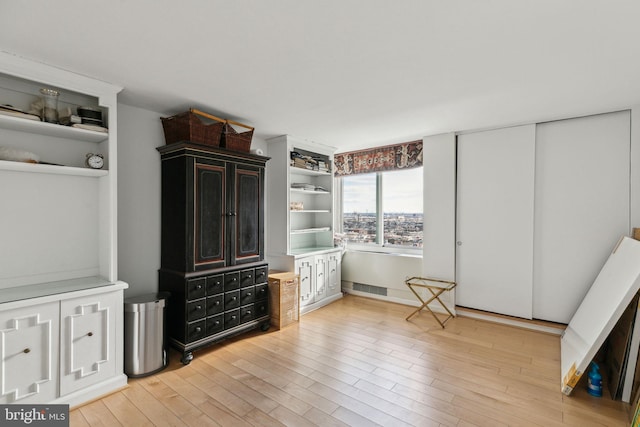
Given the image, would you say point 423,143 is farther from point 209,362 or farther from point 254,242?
point 209,362

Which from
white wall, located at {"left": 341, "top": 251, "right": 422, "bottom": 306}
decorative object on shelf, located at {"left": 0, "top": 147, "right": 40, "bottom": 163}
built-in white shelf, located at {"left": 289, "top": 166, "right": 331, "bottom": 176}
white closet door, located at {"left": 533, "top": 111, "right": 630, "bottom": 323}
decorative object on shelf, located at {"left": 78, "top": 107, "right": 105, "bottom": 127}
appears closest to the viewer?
decorative object on shelf, located at {"left": 0, "top": 147, "right": 40, "bottom": 163}

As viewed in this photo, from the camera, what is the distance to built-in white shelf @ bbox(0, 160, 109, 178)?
2172mm

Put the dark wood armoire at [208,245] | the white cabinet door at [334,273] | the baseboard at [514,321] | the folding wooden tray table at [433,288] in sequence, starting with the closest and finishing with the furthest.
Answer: the dark wood armoire at [208,245] < the baseboard at [514,321] < the folding wooden tray table at [433,288] < the white cabinet door at [334,273]

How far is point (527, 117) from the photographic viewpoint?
3520mm

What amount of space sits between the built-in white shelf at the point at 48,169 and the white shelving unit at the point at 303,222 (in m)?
2.20

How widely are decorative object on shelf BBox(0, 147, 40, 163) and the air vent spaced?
4.42 metres

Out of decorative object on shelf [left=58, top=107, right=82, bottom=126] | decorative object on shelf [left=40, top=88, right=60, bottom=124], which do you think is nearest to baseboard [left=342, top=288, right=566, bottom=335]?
decorative object on shelf [left=58, top=107, right=82, bottom=126]

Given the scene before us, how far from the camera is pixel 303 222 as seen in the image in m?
5.13

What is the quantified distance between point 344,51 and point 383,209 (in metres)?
3.47

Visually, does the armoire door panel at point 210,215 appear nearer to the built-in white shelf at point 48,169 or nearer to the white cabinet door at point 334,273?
the built-in white shelf at point 48,169

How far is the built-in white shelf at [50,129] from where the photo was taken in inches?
85.6

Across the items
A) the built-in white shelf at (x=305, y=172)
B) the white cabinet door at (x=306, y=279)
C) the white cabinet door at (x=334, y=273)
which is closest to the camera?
the white cabinet door at (x=306, y=279)

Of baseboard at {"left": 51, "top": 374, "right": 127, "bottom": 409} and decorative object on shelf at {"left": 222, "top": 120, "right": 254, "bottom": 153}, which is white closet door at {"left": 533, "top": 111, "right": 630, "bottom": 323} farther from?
baseboard at {"left": 51, "top": 374, "right": 127, "bottom": 409}

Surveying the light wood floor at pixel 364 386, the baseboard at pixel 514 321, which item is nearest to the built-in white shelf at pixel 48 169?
the light wood floor at pixel 364 386
